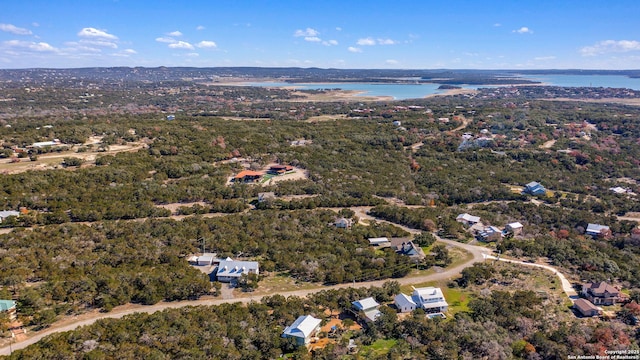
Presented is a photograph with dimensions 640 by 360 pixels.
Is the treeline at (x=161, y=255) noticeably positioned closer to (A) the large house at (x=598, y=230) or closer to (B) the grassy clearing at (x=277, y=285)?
(B) the grassy clearing at (x=277, y=285)

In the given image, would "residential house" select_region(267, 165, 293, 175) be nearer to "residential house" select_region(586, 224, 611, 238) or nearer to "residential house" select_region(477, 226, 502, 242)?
"residential house" select_region(477, 226, 502, 242)

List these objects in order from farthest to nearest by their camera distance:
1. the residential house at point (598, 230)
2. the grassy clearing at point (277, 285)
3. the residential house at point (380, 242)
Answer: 1. the residential house at point (598, 230)
2. the residential house at point (380, 242)
3. the grassy clearing at point (277, 285)

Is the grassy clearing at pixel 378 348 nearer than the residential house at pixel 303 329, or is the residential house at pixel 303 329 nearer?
the grassy clearing at pixel 378 348

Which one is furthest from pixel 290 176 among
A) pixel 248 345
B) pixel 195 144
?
pixel 248 345

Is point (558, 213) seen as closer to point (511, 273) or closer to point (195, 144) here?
point (511, 273)

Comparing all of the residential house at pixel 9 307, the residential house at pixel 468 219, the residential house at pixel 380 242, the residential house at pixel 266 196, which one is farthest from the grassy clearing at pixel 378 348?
the residential house at pixel 266 196

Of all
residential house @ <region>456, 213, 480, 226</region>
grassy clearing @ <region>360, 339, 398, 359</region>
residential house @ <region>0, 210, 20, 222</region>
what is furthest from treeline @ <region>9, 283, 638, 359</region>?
residential house @ <region>0, 210, 20, 222</region>
